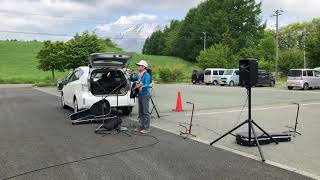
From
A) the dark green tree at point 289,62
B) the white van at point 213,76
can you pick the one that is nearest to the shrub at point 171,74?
the white van at point 213,76

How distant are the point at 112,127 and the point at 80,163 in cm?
369

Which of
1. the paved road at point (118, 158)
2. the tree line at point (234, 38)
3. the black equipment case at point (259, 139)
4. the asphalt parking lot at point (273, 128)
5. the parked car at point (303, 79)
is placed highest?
→ the tree line at point (234, 38)

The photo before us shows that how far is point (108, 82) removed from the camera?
1469 centimetres

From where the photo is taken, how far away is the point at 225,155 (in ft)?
26.6

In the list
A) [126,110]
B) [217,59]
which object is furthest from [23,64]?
[126,110]

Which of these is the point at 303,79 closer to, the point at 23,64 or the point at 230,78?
the point at 230,78

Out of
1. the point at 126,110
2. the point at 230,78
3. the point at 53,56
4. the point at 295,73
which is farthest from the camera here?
the point at 53,56

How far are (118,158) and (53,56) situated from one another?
1726 inches

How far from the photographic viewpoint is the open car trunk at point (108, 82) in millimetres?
14258

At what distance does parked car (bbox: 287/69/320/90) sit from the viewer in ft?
116

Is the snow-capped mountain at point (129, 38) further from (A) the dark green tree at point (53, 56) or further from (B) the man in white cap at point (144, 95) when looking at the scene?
(B) the man in white cap at point (144, 95)

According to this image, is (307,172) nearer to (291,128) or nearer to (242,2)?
(291,128)

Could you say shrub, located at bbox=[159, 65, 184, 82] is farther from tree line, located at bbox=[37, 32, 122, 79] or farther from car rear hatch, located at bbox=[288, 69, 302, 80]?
car rear hatch, located at bbox=[288, 69, 302, 80]

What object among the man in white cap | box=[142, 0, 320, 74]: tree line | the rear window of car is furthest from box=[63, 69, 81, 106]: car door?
box=[142, 0, 320, 74]: tree line
